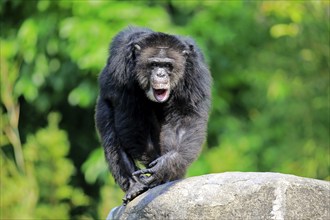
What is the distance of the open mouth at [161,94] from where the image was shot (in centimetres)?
929

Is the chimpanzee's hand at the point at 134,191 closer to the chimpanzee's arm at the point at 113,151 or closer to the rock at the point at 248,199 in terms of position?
the chimpanzee's arm at the point at 113,151

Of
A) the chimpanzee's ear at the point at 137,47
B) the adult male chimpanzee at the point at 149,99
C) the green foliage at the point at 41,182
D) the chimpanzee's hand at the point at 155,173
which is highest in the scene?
the chimpanzee's ear at the point at 137,47

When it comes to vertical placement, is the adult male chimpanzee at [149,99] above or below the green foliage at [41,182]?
above

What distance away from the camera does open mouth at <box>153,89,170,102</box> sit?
9.29m

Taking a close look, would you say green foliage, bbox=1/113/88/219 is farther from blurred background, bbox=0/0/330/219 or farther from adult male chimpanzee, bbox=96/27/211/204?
adult male chimpanzee, bbox=96/27/211/204

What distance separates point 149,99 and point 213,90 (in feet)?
29.0

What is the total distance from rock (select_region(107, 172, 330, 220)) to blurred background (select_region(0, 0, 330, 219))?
637 centimetres

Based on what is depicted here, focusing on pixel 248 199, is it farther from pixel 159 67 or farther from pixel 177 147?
pixel 159 67

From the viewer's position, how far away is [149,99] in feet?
31.4

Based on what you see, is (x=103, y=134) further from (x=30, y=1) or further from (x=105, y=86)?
(x=30, y=1)

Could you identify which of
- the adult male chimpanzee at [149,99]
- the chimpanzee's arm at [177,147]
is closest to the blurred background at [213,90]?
the adult male chimpanzee at [149,99]

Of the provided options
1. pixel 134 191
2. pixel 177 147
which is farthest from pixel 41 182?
pixel 134 191

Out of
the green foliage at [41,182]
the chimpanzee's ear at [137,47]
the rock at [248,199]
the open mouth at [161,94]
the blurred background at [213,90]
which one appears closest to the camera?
the rock at [248,199]

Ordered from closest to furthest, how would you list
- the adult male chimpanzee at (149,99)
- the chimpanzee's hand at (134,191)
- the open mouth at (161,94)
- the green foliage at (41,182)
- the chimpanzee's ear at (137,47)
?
1. the chimpanzee's hand at (134,191)
2. the open mouth at (161,94)
3. the adult male chimpanzee at (149,99)
4. the chimpanzee's ear at (137,47)
5. the green foliage at (41,182)
